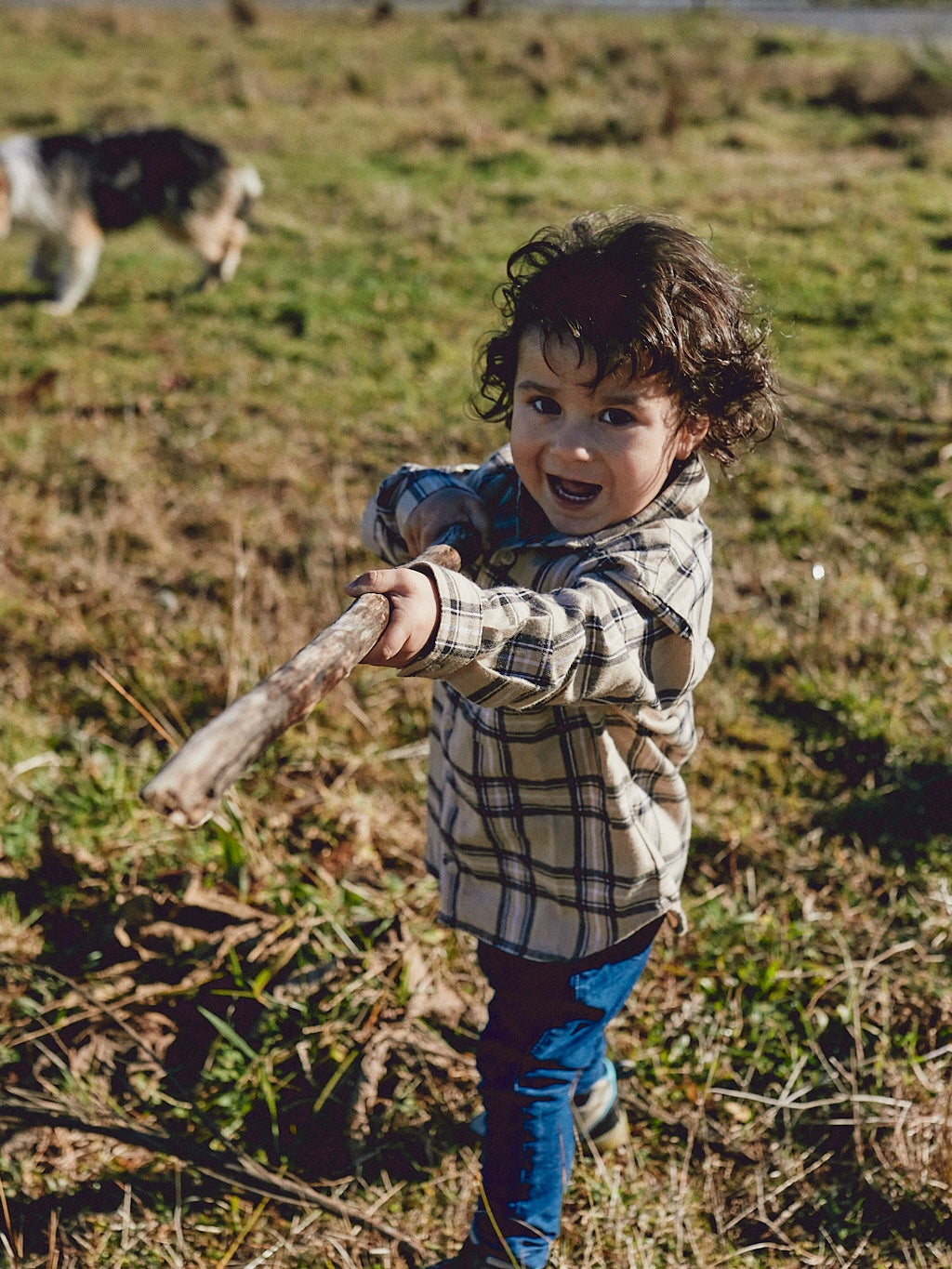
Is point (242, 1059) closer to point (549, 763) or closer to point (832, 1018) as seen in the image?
point (549, 763)

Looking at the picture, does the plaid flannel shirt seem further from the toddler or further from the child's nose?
the child's nose

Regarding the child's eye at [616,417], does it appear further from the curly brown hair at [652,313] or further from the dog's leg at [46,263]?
the dog's leg at [46,263]

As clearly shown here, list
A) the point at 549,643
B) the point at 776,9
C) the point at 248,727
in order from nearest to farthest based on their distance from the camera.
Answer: the point at 248,727 < the point at 549,643 < the point at 776,9

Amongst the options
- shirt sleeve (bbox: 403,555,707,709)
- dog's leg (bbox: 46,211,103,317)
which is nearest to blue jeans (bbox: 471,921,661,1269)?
shirt sleeve (bbox: 403,555,707,709)

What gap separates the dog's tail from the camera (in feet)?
25.5

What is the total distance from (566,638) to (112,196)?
7.43 meters

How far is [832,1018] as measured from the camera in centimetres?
252

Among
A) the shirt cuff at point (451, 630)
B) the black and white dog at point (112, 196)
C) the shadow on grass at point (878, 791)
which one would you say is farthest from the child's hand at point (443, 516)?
the black and white dog at point (112, 196)

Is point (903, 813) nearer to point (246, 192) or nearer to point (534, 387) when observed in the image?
point (534, 387)

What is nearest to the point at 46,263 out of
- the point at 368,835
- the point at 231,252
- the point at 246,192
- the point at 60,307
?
the point at 60,307

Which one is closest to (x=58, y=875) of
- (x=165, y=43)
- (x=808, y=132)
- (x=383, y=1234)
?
(x=383, y=1234)

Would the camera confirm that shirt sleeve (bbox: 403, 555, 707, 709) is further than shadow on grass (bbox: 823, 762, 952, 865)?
No

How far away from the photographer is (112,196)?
300 inches

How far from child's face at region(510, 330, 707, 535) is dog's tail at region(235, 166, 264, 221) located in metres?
6.84
